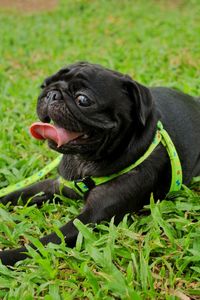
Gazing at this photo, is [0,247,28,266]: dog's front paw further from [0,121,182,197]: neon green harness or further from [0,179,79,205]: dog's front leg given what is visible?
[0,179,79,205]: dog's front leg

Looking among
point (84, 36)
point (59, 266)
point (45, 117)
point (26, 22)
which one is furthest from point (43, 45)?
point (59, 266)

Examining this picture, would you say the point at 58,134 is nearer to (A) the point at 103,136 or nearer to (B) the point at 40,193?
(A) the point at 103,136

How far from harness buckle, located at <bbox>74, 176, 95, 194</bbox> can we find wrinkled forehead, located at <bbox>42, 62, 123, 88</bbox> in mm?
615

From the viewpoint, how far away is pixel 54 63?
7070 mm

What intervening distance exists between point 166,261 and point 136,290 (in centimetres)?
29

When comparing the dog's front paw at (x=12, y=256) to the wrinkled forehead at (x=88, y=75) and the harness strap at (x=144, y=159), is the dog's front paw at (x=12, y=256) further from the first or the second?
the wrinkled forehead at (x=88, y=75)

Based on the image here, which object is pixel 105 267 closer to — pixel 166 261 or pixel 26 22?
pixel 166 261

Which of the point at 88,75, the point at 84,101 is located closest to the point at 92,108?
the point at 84,101

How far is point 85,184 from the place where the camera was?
303 cm

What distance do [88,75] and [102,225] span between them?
0.86m

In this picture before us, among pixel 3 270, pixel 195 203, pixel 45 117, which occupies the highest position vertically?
pixel 45 117

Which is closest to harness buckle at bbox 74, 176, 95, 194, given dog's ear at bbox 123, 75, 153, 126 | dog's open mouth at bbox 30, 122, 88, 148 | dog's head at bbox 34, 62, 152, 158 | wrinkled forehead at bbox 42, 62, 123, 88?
dog's head at bbox 34, 62, 152, 158

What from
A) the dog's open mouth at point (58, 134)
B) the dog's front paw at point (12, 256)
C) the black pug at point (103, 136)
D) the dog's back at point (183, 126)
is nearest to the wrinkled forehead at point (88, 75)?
the black pug at point (103, 136)

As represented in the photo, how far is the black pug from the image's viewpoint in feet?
8.97
